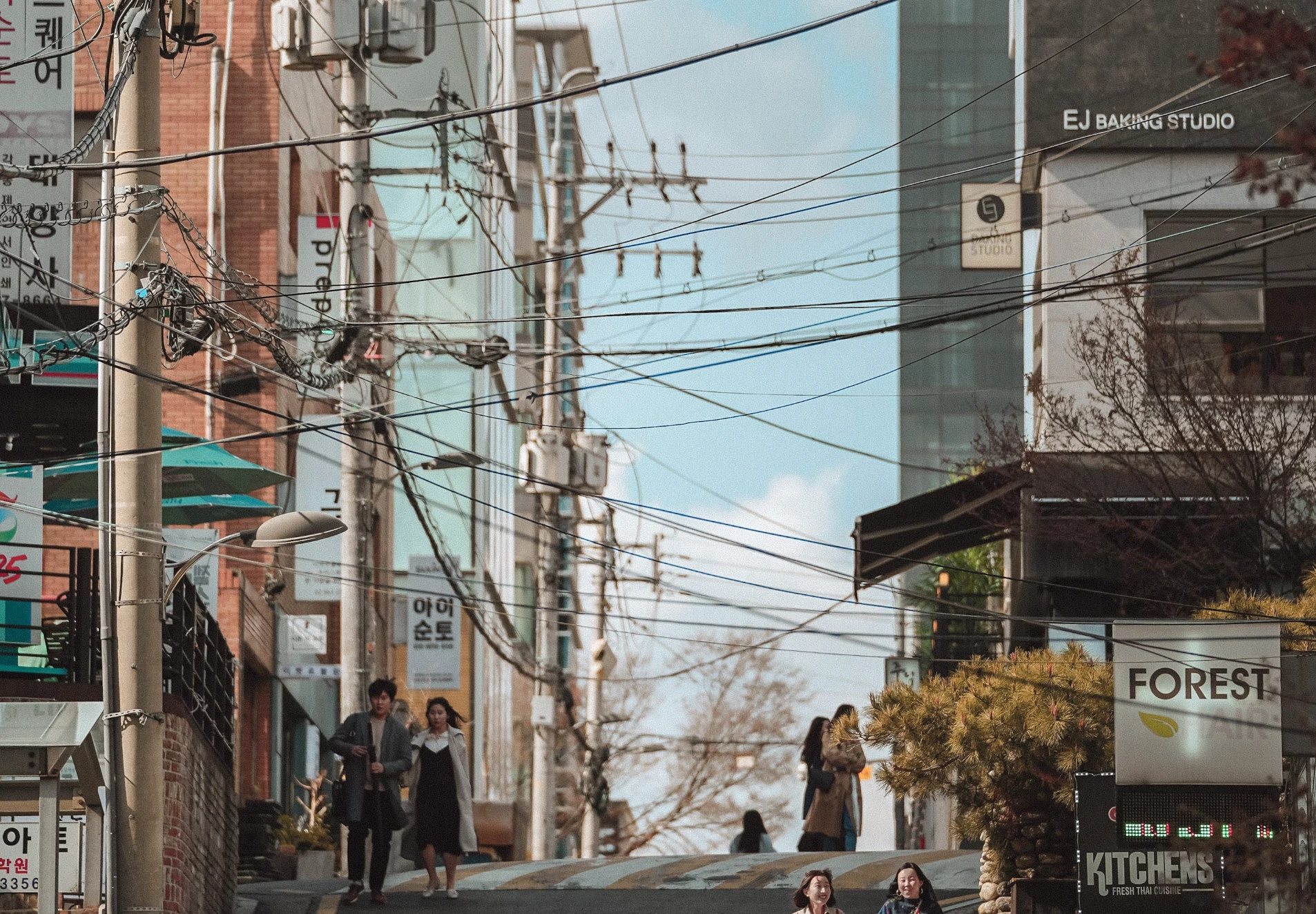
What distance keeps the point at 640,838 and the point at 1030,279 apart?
2811 centimetres

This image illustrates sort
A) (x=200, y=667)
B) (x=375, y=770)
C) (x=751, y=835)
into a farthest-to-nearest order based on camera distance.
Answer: (x=751, y=835) < (x=200, y=667) < (x=375, y=770)

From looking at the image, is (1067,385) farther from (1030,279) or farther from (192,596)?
(192,596)

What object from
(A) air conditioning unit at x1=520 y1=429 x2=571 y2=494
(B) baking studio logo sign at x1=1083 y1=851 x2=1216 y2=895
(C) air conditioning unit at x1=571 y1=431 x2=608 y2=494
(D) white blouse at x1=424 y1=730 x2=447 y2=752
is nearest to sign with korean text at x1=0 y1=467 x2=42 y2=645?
(D) white blouse at x1=424 y1=730 x2=447 y2=752

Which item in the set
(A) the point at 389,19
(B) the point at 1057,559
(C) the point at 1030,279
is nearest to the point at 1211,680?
(B) the point at 1057,559

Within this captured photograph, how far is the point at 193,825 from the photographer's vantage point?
52.2 ft

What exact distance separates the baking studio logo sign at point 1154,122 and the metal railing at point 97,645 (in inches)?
467

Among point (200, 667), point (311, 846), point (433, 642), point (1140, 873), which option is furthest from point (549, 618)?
point (1140, 873)

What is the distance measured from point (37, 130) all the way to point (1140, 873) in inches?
526

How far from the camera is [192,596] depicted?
1727 centimetres

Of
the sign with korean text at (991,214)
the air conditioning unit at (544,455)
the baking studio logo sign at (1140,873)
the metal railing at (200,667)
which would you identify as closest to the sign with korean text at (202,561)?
the metal railing at (200,667)

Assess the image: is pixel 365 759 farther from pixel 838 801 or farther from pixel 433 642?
pixel 433 642

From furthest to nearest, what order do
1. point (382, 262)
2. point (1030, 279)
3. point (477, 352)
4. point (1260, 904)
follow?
point (382, 262), point (1030, 279), point (477, 352), point (1260, 904)

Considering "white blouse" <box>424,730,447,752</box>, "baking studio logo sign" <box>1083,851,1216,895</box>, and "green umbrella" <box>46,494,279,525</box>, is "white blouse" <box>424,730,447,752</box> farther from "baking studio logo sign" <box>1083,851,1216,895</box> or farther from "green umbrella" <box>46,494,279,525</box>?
"baking studio logo sign" <box>1083,851,1216,895</box>

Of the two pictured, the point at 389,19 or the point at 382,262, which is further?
the point at 382,262
